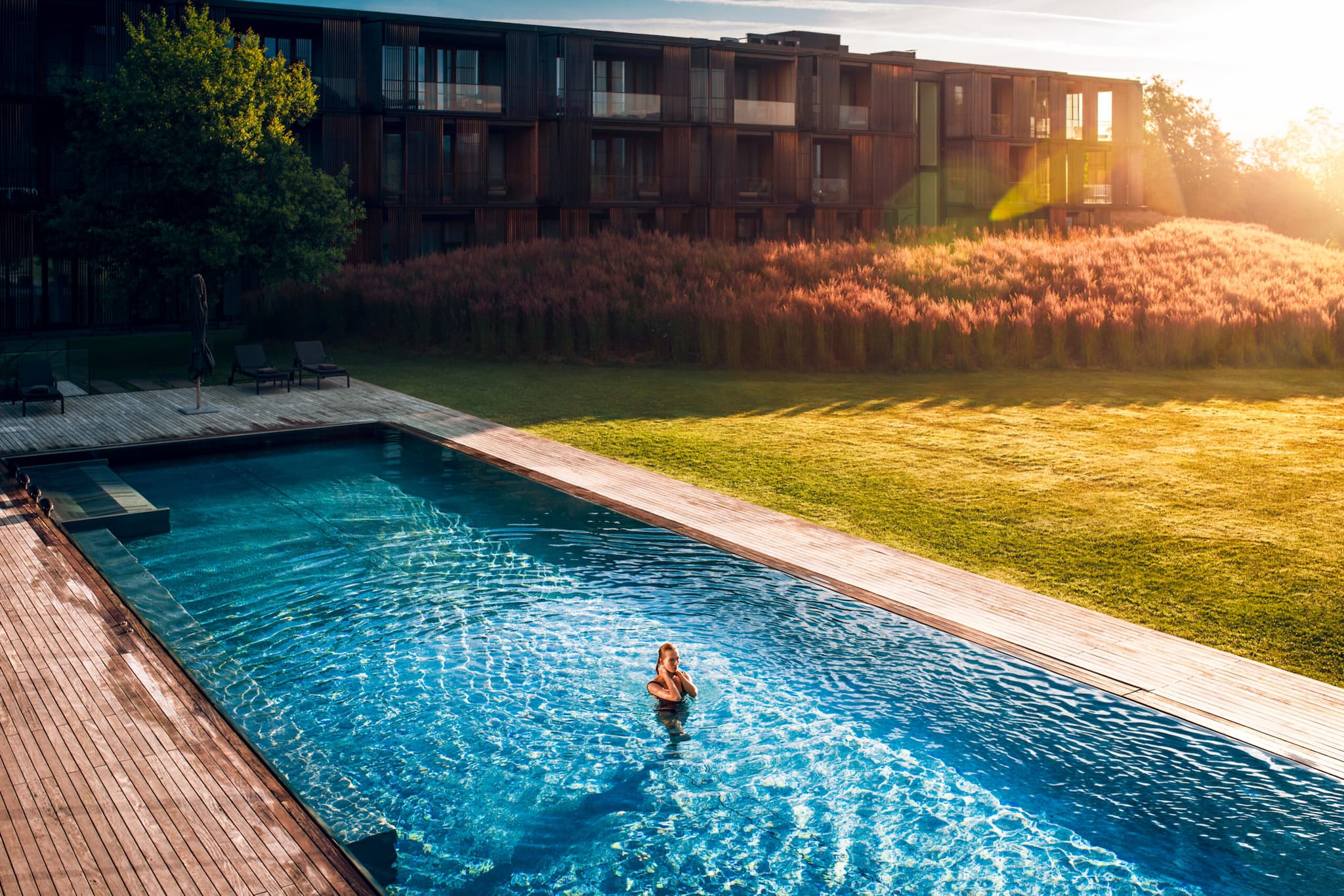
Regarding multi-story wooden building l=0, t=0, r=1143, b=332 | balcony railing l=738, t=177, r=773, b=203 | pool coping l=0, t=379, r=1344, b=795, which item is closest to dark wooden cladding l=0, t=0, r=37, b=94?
multi-story wooden building l=0, t=0, r=1143, b=332

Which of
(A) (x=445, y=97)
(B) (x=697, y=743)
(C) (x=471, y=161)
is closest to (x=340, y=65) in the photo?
(A) (x=445, y=97)

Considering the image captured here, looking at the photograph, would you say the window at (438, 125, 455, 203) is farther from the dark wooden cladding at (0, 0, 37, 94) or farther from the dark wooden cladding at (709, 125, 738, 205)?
the dark wooden cladding at (0, 0, 37, 94)

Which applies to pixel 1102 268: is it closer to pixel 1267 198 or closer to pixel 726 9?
pixel 726 9

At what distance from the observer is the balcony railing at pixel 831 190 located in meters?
37.5

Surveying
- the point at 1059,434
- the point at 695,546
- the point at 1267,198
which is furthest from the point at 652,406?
the point at 1267,198

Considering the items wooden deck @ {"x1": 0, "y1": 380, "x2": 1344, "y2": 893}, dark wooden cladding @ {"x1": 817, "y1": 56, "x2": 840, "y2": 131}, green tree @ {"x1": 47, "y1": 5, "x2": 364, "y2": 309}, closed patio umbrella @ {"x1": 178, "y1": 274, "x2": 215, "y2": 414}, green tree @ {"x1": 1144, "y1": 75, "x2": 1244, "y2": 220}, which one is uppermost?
green tree @ {"x1": 1144, "y1": 75, "x2": 1244, "y2": 220}

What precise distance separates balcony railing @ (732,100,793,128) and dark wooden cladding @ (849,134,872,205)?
297 cm

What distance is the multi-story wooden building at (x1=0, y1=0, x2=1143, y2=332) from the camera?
26547mm

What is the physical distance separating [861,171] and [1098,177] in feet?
44.4

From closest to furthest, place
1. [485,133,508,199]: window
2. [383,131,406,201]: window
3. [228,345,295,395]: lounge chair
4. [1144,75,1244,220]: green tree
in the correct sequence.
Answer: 1. [228,345,295,395]: lounge chair
2. [383,131,406,201]: window
3. [485,133,508,199]: window
4. [1144,75,1244,220]: green tree

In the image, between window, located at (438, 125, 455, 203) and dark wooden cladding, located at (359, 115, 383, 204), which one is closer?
dark wooden cladding, located at (359, 115, 383, 204)

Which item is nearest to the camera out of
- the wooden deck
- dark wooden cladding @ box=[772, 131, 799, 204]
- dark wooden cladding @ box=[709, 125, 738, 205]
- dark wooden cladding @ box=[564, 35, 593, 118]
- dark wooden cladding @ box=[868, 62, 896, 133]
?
the wooden deck

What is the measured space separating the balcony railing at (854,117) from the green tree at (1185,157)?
32040 millimetres

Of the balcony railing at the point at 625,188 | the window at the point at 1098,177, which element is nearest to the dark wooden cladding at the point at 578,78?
the balcony railing at the point at 625,188
